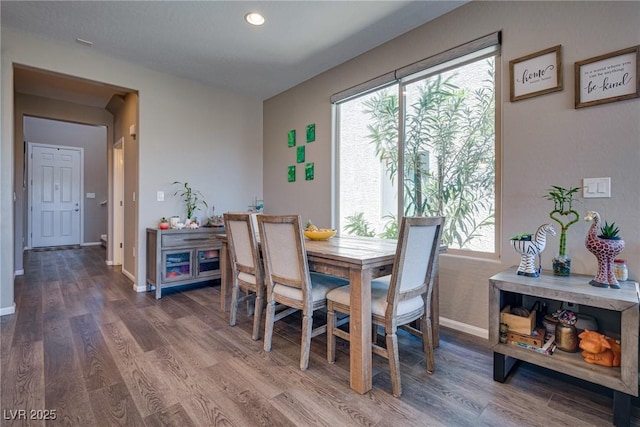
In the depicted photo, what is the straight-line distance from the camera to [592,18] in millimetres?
1889

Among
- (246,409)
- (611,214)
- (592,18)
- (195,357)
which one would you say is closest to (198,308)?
(195,357)

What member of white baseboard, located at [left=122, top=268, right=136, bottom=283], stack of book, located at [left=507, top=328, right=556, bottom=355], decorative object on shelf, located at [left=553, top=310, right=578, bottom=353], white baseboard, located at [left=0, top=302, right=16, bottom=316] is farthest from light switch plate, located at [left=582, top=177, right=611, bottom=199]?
white baseboard, located at [left=0, top=302, right=16, bottom=316]

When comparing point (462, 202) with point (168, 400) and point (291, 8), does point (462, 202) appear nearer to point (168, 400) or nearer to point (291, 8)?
point (291, 8)

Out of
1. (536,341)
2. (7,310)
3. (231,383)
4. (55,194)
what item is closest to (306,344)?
(231,383)

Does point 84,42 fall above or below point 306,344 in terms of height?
above

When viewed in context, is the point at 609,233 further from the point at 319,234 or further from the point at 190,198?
the point at 190,198

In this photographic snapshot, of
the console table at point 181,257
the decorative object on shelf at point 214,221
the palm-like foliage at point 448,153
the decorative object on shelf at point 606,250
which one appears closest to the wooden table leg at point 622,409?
the decorative object on shelf at point 606,250

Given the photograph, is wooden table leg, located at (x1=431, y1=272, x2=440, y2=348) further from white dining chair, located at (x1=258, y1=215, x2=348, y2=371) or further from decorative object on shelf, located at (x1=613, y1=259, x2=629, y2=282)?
decorative object on shelf, located at (x1=613, y1=259, x2=629, y2=282)

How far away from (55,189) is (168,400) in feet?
24.6

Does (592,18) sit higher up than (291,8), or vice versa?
(291,8)

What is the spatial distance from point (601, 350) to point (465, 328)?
986 millimetres

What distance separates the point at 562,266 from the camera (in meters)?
1.86

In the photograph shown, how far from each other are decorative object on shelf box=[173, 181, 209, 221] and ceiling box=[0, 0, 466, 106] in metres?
1.42

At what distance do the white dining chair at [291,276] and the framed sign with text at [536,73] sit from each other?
71.9 inches
